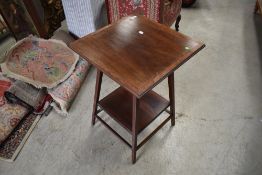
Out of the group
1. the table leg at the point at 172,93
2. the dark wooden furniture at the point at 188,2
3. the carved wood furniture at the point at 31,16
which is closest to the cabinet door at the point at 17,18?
the carved wood furniture at the point at 31,16

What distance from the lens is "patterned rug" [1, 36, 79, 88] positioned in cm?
169

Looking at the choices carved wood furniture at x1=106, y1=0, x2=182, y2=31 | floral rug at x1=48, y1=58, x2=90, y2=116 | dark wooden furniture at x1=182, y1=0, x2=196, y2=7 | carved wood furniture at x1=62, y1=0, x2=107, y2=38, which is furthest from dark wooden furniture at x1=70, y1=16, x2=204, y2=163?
dark wooden furniture at x1=182, y1=0, x2=196, y2=7

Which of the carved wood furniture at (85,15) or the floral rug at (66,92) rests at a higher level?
the carved wood furniture at (85,15)

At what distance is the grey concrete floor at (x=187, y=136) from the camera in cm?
136

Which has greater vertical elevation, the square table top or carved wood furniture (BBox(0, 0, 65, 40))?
the square table top

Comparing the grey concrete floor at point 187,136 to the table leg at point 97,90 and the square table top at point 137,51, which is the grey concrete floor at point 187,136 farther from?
the square table top at point 137,51

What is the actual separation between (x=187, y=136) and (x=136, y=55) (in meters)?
0.77

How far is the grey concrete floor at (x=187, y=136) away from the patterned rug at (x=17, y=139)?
4 cm

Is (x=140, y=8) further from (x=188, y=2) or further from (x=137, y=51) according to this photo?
(x=188, y=2)

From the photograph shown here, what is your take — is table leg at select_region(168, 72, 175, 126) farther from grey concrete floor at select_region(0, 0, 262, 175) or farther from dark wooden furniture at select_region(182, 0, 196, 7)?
dark wooden furniture at select_region(182, 0, 196, 7)

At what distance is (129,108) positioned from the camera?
135 cm

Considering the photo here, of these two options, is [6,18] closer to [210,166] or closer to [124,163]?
[124,163]

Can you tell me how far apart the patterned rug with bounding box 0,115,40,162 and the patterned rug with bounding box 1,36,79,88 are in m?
0.27

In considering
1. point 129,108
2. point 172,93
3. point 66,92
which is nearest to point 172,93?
point 172,93
